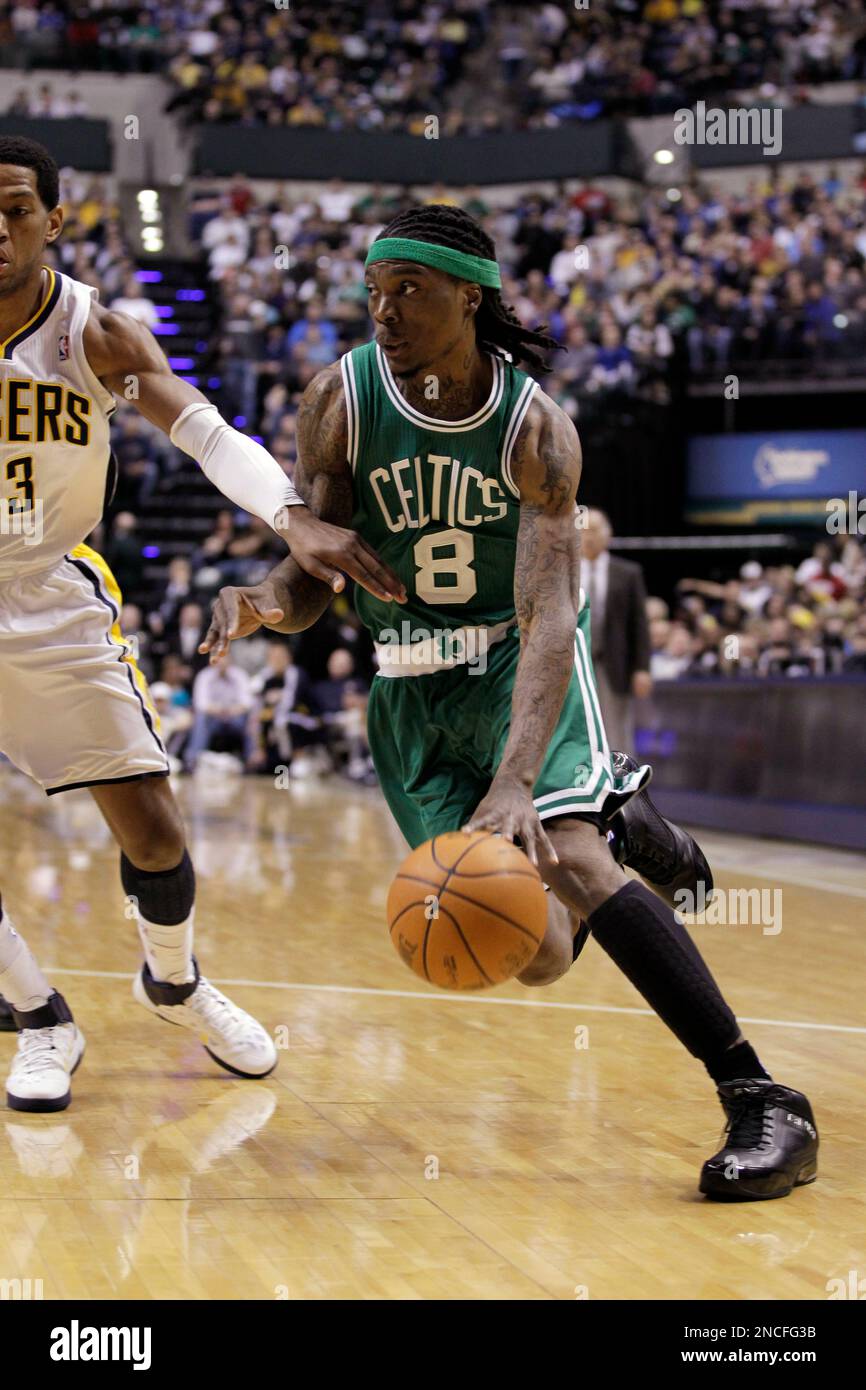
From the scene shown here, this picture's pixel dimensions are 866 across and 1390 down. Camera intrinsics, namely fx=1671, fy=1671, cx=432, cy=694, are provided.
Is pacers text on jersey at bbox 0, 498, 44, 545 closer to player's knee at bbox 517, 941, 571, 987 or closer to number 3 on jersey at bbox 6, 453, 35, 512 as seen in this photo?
number 3 on jersey at bbox 6, 453, 35, 512

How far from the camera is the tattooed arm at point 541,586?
11.5 feet

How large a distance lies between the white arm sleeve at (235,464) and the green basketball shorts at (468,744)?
0.58 metres

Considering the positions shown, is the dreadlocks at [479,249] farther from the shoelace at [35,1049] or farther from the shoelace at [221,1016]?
the shoelace at [35,1049]

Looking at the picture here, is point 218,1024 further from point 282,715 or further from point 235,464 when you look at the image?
point 282,715

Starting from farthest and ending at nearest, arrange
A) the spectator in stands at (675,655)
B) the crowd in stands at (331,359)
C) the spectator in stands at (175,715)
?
the spectator in stands at (175,715), the crowd in stands at (331,359), the spectator in stands at (675,655)

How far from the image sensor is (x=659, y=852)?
4.35 m

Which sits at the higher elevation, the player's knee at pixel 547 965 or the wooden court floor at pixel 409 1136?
the player's knee at pixel 547 965

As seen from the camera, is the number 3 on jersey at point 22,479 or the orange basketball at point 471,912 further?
the number 3 on jersey at point 22,479

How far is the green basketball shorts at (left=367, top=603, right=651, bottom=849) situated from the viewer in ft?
12.2

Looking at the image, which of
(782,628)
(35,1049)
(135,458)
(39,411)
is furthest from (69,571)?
(135,458)

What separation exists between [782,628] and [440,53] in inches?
592

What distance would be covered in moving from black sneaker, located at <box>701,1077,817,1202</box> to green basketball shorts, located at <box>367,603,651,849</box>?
0.67 metres

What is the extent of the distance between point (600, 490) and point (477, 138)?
7896 millimetres

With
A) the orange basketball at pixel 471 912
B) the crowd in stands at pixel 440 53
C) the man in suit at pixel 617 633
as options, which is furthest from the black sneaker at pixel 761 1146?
the crowd in stands at pixel 440 53
